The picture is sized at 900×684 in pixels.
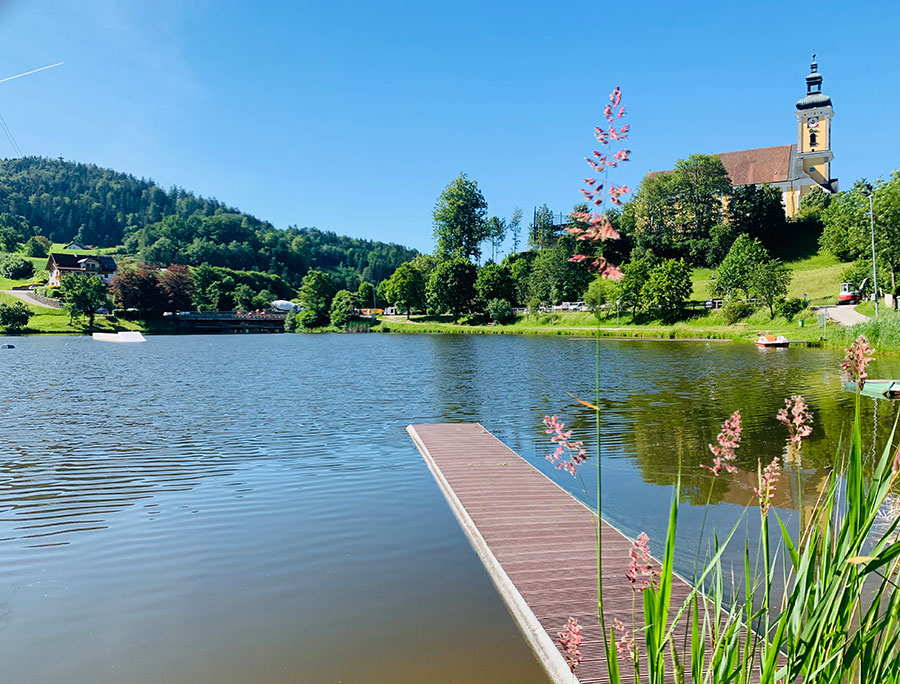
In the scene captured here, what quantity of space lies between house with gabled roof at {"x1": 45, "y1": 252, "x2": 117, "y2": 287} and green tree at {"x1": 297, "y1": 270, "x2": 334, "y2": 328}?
107ft

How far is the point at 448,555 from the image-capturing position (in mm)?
7012

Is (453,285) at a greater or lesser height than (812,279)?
greater

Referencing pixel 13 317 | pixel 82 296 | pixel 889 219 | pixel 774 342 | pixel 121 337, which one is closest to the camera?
pixel 774 342

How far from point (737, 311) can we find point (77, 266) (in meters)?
109

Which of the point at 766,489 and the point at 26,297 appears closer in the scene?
the point at 766,489

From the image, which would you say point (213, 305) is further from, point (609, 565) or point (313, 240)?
point (609, 565)

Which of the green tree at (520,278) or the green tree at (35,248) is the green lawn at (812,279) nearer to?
the green tree at (520,278)

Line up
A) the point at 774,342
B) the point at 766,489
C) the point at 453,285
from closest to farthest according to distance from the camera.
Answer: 1. the point at 766,489
2. the point at 774,342
3. the point at 453,285

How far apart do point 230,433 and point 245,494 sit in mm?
5267

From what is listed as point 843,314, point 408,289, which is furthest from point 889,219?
point 408,289

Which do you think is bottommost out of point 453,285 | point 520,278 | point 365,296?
point 365,296

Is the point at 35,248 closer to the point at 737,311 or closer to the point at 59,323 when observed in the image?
the point at 59,323

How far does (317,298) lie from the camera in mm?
99125

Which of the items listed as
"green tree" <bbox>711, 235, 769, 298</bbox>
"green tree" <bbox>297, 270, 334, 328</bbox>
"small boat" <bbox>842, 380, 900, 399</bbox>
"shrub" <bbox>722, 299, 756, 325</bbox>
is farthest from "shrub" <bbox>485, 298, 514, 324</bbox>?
"small boat" <bbox>842, 380, 900, 399</bbox>
